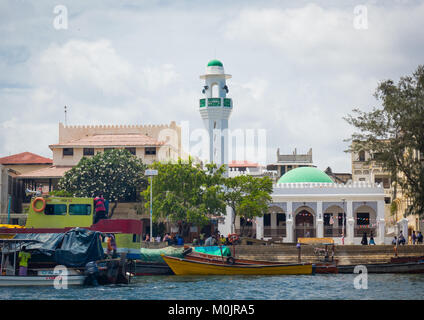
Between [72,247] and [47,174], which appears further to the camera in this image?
[47,174]

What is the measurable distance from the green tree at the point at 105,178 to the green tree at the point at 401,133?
26.9 metres

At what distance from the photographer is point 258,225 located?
6488cm

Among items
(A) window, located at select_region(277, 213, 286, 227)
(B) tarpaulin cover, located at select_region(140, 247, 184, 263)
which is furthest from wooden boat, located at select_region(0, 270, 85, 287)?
(A) window, located at select_region(277, 213, 286, 227)

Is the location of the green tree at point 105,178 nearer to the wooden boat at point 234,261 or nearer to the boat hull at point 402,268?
the wooden boat at point 234,261

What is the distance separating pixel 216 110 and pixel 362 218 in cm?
1734

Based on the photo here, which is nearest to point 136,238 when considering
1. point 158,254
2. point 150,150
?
point 158,254

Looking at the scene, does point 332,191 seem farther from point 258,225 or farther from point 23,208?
point 23,208

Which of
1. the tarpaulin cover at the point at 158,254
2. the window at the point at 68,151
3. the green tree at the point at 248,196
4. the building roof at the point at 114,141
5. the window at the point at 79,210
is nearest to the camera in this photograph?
the window at the point at 79,210

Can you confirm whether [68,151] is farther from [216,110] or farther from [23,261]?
[23,261]

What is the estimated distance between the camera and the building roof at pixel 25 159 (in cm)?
8800

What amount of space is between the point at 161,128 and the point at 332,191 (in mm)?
23781

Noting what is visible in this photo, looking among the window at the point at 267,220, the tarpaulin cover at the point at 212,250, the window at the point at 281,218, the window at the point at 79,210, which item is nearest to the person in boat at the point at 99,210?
the window at the point at 79,210

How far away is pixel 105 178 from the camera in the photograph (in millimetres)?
66312
